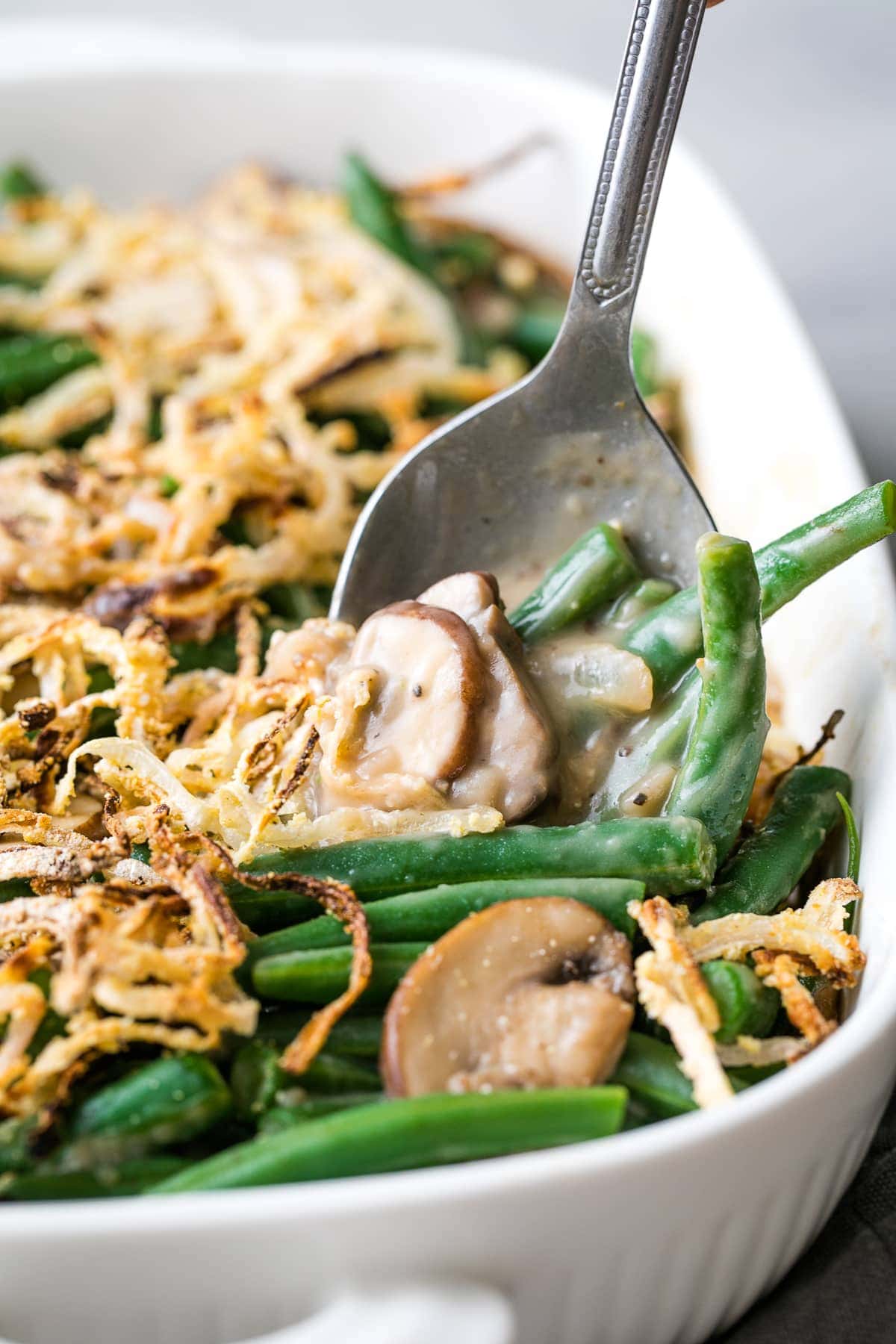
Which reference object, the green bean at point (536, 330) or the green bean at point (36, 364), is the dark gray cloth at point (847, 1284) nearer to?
the green bean at point (536, 330)

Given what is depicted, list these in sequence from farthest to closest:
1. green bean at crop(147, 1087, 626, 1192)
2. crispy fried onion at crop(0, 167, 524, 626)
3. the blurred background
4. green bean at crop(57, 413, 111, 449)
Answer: the blurred background < green bean at crop(57, 413, 111, 449) < crispy fried onion at crop(0, 167, 524, 626) < green bean at crop(147, 1087, 626, 1192)

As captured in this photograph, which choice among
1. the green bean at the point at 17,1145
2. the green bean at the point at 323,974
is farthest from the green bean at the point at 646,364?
the green bean at the point at 17,1145

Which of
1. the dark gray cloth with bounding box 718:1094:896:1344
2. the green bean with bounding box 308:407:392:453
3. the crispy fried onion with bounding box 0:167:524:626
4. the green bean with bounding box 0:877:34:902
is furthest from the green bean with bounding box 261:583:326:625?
the dark gray cloth with bounding box 718:1094:896:1344

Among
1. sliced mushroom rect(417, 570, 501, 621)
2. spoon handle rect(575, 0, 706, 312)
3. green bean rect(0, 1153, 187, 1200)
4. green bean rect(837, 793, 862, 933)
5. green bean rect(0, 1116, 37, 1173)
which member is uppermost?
spoon handle rect(575, 0, 706, 312)

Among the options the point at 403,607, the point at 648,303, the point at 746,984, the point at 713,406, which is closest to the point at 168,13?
the point at 648,303

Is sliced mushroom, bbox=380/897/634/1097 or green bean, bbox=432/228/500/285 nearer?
sliced mushroom, bbox=380/897/634/1097

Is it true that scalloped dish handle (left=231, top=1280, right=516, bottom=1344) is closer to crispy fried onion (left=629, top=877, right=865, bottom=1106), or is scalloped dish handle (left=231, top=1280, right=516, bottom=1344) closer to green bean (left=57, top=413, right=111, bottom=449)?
crispy fried onion (left=629, top=877, right=865, bottom=1106)

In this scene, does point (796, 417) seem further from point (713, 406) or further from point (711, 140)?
point (711, 140)
